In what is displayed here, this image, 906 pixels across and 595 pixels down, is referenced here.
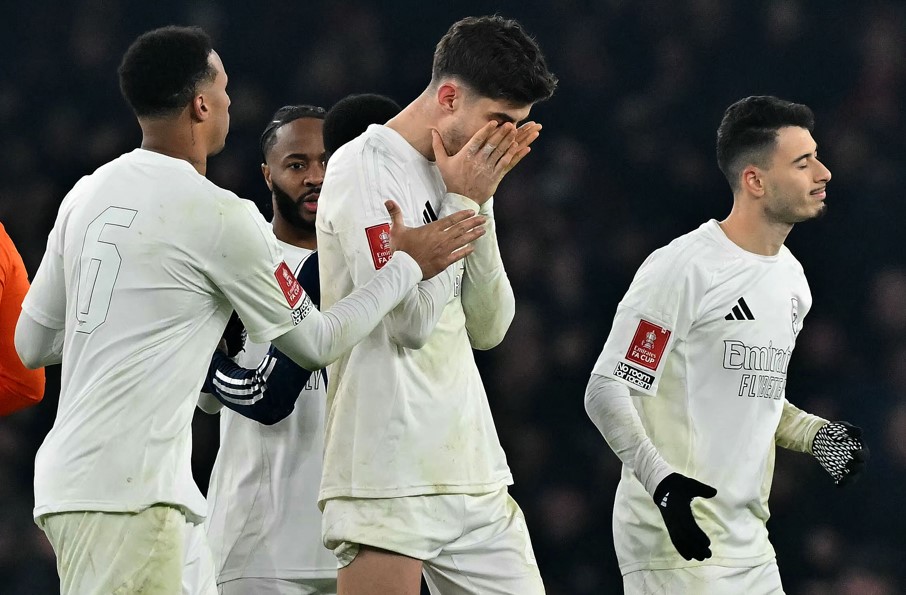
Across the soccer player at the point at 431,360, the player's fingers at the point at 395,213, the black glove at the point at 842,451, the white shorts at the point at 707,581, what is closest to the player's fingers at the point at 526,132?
the soccer player at the point at 431,360

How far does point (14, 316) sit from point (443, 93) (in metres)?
1.15

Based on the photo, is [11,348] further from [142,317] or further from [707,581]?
[707,581]

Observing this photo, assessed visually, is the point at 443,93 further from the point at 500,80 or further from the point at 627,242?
the point at 627,242

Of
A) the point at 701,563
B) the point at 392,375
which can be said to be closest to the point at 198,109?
the point at 392,375

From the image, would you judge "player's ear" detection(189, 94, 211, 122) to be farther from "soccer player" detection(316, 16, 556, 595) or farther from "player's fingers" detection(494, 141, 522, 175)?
"player's fingers" detection(494, 141, 522, 175)

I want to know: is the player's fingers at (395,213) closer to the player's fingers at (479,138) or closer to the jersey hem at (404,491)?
the player's fingers at (479,138)

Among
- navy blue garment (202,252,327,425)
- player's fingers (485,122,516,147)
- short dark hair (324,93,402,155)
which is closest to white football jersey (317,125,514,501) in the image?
player's fingers (485,122,516,147)

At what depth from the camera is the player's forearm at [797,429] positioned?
280cm

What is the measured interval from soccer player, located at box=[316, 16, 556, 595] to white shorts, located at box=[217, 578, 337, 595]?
0.48 m

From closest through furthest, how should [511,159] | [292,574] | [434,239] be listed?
[434,239] < [511,159] < [292,574]

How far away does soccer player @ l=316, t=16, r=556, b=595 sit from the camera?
191 cm

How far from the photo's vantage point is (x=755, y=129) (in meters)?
3.01

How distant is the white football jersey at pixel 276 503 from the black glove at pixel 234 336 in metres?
0.18

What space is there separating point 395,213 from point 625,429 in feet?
2.75
